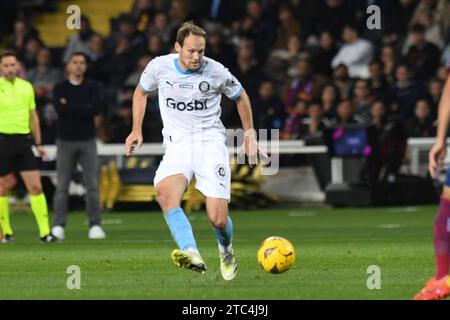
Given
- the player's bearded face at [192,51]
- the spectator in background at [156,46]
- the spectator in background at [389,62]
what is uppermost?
the player's bearded face at [192,51]

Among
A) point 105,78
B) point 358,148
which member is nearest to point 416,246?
point 358,148

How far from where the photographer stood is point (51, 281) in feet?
38.5

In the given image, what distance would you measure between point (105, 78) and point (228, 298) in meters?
18.5

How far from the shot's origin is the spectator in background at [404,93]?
2462cm

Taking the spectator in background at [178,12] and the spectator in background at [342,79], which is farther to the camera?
the spectator in background at [178,12]

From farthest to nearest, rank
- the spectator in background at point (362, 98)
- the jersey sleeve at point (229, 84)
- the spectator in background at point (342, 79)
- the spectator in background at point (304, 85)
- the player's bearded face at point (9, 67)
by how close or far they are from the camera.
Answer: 1. the spectator in background at point (304, 85)
2. the spectator in background at point (342, 79)
3. the spectator in background at point (362, 98)
4. the player's bearded face at point (9, 67)
5. the jersey sleeve at point (229, 84)

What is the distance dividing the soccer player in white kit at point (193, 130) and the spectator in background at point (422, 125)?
40.3 ft

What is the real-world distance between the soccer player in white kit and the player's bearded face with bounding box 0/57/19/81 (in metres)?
4.93

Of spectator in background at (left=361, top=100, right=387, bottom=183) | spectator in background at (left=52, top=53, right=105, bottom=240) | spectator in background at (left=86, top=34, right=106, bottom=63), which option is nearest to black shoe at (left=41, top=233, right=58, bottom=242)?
spectator in background at (left=52, top=53, right=105, bottom=240)

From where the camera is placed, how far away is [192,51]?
11.9 m

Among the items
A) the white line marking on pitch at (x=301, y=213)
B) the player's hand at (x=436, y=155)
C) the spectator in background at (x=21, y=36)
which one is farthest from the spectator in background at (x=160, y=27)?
the player's hand at (x=436, y=155)

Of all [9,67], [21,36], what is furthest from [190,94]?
[21,36]

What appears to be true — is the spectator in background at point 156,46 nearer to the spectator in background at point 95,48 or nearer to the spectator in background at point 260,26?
the spectator in background at point 95,48

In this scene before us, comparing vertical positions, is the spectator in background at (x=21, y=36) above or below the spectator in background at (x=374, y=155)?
above
